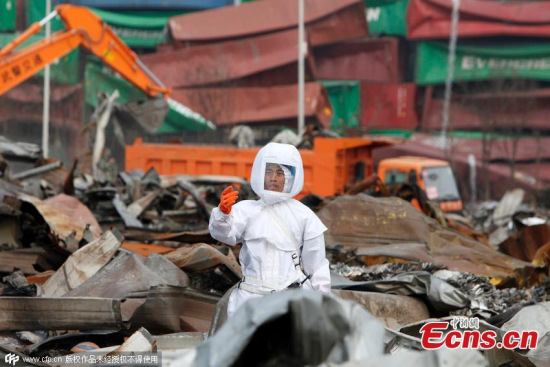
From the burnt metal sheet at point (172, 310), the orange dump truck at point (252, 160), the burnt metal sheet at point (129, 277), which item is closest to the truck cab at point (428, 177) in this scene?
the orange dump truck at point (252, 160)

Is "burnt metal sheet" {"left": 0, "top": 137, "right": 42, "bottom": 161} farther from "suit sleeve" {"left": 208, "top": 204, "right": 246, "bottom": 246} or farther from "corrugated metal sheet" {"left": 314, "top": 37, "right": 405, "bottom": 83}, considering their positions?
"corrugated metal sheet" {"left": 314, "top": 37, "right": 405, "bottom": 83}

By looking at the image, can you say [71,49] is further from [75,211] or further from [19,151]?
[75,211]

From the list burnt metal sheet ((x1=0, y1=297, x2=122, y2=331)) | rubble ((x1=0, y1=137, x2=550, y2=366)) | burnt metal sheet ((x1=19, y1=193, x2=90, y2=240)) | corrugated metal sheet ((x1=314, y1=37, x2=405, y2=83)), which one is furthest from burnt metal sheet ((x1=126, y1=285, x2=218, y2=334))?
corrugated metal sheet ((x1=314, y1=37, x2=405, y2=83))

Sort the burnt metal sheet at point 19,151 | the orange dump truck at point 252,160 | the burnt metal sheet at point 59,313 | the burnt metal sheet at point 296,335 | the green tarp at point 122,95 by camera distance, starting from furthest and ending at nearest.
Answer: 1. the green tarp at point 122,95
2. the orange dump truck at point 252,160
3. the burnt metal sheet at point 19,151
4. the burnt metal sheet at point 59,313
5. the burnt metal sheet at point 296,335

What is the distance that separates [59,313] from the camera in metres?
6.54

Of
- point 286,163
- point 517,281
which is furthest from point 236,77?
point 286,163

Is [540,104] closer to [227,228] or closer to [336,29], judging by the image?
[336,29]

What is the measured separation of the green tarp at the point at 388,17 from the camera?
38344 mm

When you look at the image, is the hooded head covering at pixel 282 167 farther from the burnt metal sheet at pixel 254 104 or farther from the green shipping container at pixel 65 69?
the green shipping container at pixel 65 69

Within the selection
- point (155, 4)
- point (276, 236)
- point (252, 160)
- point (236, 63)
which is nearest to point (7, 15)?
point (155, 4)

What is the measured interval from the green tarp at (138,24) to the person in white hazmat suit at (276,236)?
33486mm

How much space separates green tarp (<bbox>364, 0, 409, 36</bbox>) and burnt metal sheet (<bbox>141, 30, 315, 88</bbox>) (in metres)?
3.15

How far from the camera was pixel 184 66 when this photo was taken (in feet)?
121

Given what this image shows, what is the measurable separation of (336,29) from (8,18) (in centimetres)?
1231
